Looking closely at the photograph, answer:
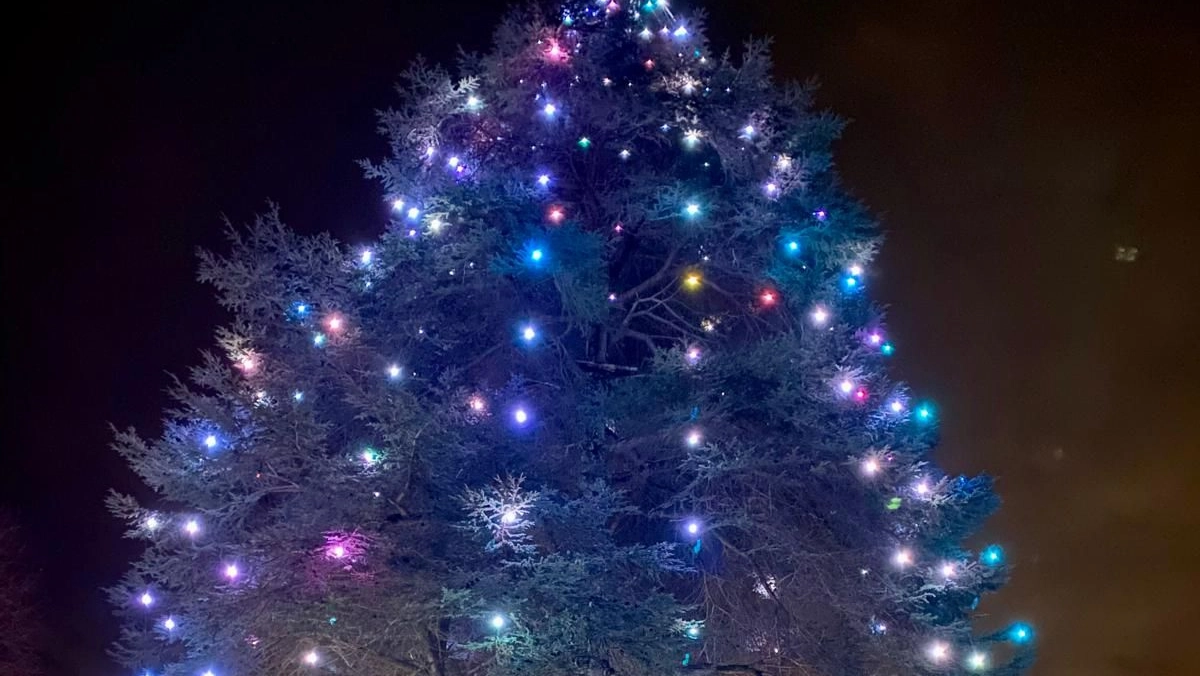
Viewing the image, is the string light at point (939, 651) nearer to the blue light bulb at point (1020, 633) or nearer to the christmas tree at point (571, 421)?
the christmas tree at point (571, 421)

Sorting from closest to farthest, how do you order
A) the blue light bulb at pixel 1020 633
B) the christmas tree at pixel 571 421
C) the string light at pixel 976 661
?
the christmas tree at pixel 571 421 < the string light at pixel 976 661 < the blue light bulb at pixel 1020 633

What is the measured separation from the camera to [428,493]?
595 cm

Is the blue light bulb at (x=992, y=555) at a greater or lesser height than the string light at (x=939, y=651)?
greater

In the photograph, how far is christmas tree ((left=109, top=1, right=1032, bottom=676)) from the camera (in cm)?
574

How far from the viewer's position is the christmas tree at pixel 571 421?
574 cm

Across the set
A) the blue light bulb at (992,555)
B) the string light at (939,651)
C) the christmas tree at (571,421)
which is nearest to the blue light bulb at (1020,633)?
the christmas tree at (571,421)

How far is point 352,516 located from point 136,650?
283cm

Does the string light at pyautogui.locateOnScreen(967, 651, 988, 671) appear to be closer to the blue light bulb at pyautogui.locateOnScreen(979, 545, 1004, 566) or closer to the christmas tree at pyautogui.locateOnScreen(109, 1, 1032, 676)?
the christmas tree at pyautogui.locateOnScreen(109, 1, 1032, 676)

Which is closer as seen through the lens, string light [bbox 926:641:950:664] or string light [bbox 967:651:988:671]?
string light [bbox 926:641:950:664]

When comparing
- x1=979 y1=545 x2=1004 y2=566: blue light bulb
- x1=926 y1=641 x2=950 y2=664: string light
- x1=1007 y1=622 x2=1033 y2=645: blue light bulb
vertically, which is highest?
x1=979 y1=545 x2=1004 y2=566: blue light bulb

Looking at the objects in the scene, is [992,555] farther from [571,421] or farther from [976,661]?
[571,421]

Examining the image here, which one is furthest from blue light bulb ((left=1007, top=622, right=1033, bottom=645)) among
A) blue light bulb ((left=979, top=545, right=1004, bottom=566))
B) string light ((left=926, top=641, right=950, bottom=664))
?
string light ((left=926, top=641, right=950, bottom=664))

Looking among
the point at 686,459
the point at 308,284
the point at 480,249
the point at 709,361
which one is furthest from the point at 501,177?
the point at 686,459

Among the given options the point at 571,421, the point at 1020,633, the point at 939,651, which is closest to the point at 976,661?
the point at 939,651
